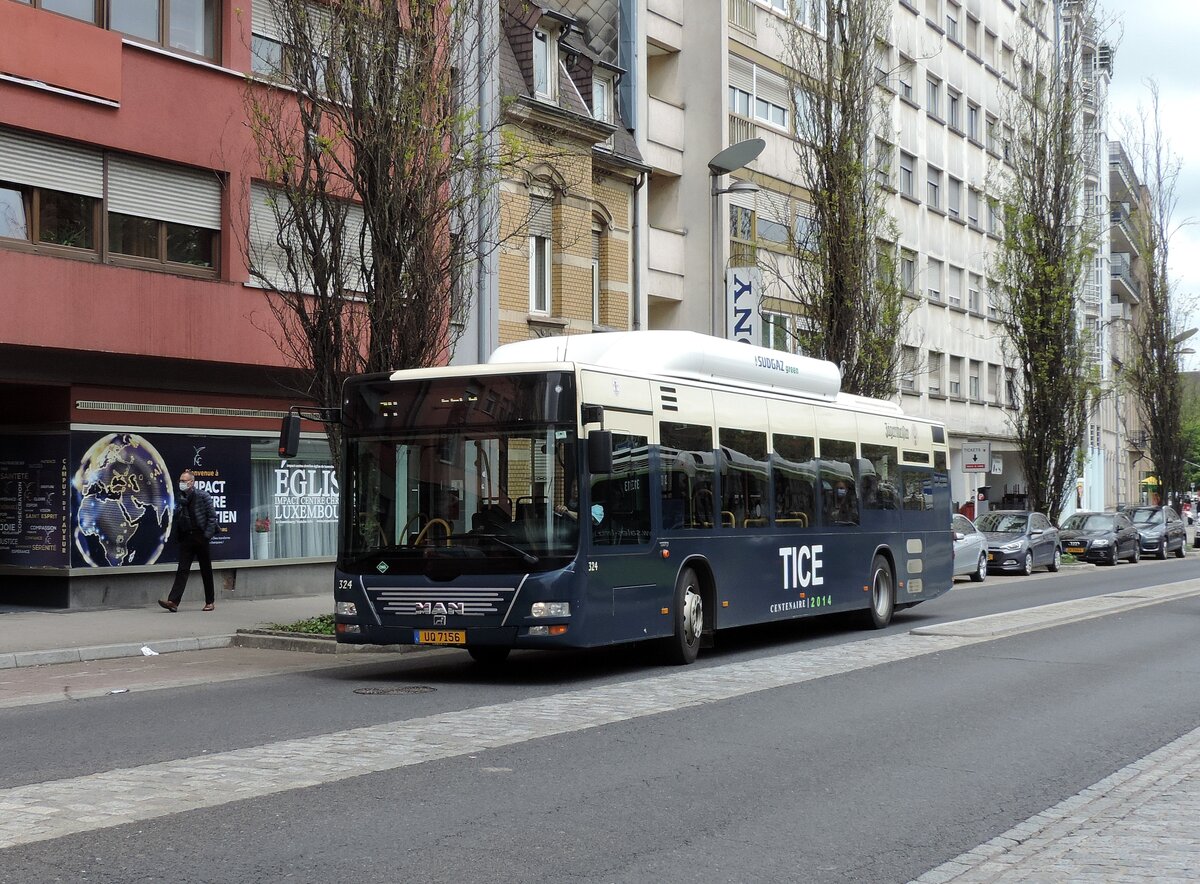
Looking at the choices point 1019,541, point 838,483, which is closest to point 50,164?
point 838,483

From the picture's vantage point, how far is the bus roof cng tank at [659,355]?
45.8 feet

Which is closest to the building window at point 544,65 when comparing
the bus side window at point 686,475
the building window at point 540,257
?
the building window at point 540,257

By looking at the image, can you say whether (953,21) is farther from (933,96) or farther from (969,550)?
(969,550)

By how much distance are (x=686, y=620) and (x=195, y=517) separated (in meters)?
8.19

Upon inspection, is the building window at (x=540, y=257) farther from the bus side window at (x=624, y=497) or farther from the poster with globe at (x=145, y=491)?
the bus side window at (x=624, y=497)

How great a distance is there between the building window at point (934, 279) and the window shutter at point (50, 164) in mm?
36836

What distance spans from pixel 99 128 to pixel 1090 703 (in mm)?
14173

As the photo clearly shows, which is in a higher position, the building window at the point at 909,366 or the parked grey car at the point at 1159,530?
the building window at the point at 909,366

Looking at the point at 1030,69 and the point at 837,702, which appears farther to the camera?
the point at 1030,69

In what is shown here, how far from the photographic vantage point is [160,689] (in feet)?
41.5

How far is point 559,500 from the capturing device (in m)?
12.4

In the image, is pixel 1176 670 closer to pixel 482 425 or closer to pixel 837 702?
pixel 837 702

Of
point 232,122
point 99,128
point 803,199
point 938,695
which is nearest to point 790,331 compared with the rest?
point 803,199

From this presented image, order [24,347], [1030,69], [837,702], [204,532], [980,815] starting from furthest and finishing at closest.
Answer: [1030,69] → [204,532] → [24,347] → [837,702] → [980,815]
